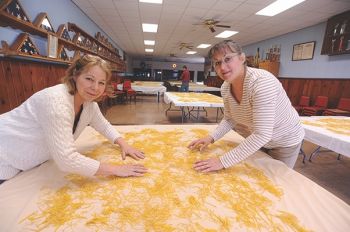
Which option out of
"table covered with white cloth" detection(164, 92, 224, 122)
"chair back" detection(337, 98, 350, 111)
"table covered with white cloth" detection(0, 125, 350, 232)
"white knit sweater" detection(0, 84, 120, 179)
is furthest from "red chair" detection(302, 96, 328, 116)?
"white knit sweater" detection(0, 84, 120, 179)

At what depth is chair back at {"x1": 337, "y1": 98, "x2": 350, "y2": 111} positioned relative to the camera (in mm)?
4941

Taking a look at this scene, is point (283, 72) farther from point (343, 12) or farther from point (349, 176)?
point (349, 176)

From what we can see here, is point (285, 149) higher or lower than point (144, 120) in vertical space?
higher

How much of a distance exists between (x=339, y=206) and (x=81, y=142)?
5.13 ft

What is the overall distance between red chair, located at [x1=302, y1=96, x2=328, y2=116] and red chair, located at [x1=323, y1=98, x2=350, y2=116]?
275 mm

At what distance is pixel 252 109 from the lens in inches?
46.6

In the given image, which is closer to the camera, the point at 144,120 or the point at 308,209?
the point at 308,209

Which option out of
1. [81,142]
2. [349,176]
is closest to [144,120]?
[81,142]

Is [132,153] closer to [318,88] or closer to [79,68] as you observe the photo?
[79,68]

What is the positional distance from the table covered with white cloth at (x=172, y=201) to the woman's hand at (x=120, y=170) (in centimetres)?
3

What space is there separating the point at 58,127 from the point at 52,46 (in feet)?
11.6

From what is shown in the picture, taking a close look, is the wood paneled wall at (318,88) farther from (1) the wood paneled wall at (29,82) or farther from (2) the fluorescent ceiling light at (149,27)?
(2) the fluorescent ceiling light at (149,27)

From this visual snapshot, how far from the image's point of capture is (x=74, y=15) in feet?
16.8

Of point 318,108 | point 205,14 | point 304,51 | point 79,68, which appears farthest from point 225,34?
point 79,68
